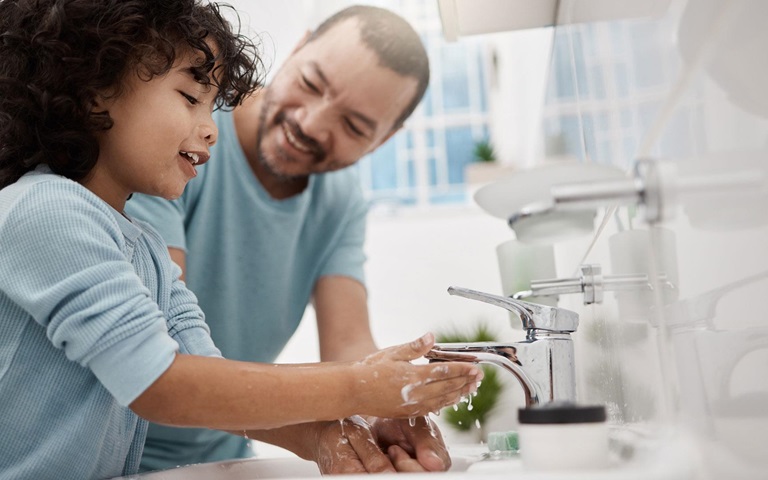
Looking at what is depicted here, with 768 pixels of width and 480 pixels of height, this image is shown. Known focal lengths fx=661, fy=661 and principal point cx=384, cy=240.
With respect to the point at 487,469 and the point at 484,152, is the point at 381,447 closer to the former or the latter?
the point at 487,469

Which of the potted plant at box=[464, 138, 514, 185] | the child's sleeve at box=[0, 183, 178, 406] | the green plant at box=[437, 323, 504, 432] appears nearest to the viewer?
the child's sleeve at box=[0, 183, 178, 406]

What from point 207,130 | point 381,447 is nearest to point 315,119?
point 207,130

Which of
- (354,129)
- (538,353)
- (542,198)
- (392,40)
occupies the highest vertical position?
(392,40)

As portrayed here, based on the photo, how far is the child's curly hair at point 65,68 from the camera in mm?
656

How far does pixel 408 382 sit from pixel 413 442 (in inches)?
4.5

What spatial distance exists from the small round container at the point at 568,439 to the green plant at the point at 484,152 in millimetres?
2741

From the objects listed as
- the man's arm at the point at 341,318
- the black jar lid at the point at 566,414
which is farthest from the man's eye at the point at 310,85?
the black jar lid at the point at 566,414

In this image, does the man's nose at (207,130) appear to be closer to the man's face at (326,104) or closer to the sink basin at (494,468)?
the sink basin at (494,468)

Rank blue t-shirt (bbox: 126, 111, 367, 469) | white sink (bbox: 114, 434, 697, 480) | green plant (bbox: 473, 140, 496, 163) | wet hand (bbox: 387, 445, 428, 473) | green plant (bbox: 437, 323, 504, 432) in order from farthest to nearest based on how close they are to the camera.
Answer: green plant (bbox: 473, 140, 496, 163) → green plant (bbox: 437, 323, 504, 432) → blue t-shirt (bbox: 126, 111, 367, 469) → wet hand (bbox: 387, 445, 428, 473) → white sink (bbox: 114, 434, 697, 480)

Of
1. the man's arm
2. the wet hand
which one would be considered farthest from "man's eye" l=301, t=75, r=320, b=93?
the wet hand

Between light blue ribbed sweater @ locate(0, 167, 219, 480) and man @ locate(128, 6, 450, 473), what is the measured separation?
0.50 metres

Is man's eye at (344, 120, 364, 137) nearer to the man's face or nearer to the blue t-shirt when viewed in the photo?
the man's face

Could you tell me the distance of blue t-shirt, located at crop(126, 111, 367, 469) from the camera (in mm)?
1138

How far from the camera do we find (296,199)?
126cm
